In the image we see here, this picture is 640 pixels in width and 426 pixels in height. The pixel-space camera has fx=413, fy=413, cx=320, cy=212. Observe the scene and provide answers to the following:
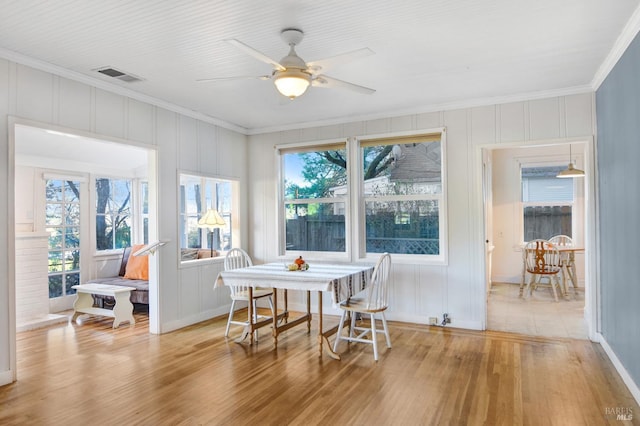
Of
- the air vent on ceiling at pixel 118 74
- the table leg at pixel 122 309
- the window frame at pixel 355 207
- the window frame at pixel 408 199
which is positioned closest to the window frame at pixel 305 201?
the window frame at pixel 355 207

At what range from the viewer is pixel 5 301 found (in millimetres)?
3193

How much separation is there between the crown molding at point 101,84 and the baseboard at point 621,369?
491 cm

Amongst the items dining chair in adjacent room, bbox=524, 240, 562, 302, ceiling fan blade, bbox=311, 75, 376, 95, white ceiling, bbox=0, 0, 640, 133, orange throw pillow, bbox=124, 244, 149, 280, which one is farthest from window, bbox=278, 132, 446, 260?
dining chair in adjacent room, bbox=524, 240, 562, 302

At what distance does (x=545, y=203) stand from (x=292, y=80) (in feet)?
21.1

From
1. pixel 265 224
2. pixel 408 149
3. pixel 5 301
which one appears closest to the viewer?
pixel 5 301

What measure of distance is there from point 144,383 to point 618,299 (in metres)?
Result: 3.81

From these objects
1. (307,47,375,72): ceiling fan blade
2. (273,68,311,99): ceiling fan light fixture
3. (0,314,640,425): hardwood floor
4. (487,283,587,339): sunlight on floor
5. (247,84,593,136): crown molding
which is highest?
(247,84,593,136): crown molding

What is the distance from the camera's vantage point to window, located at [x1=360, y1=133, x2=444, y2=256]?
494 cm

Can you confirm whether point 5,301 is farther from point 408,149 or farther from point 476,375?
point 408,149

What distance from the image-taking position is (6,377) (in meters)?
3.17

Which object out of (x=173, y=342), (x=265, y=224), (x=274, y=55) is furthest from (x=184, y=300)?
(x=274, y=55)

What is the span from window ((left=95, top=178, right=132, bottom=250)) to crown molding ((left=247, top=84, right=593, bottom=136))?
238 cm

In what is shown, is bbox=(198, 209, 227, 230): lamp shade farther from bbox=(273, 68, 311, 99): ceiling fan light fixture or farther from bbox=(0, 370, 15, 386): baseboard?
bbox=(273, 68, 311, 99): ceiling fan light fixture

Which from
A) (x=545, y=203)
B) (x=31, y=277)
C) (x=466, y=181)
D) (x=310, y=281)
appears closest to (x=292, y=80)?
(x=310, y=281)
